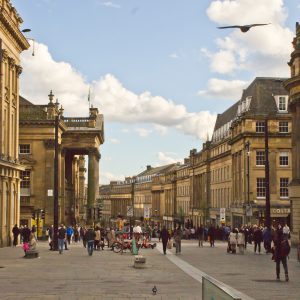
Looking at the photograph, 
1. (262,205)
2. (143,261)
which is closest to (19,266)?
(143,261)

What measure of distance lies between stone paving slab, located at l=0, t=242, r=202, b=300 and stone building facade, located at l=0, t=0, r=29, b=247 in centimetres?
1317

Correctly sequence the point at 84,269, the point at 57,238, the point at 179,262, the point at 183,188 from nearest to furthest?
the point at 84,269 → the point at 179,262 → the point at 57,238 → the point at 183,188

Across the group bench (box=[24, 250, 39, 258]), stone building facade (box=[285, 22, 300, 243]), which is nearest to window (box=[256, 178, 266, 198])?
stone building facade (box=[285, 22, 300, 243])

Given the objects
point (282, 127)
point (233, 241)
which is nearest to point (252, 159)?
point (282, 127)

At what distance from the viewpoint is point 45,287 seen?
20.7 metres

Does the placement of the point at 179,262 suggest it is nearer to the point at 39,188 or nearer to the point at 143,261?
the point at 143,261

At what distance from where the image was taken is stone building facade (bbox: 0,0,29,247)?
44875 mm

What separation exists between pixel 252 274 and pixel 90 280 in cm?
621

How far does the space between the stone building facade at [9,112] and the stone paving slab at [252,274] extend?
1416 cm

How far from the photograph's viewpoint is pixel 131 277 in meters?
24.2

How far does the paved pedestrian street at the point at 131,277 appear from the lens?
19203mm

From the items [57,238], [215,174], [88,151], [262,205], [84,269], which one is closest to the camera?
[84,269]

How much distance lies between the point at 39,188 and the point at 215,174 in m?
45.7

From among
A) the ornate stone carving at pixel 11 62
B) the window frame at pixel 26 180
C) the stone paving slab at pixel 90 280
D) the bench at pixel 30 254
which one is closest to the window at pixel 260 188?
the window frame at pixel 26 180
